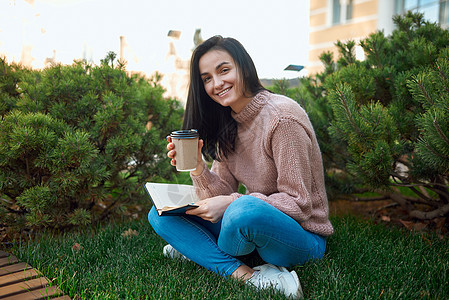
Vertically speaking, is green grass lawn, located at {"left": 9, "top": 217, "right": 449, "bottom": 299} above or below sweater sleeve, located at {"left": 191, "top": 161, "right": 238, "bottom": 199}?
below

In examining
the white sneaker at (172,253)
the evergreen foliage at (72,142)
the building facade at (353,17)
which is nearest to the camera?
the white sneaker at (172,253)

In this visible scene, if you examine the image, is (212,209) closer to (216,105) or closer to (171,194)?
(171,194)

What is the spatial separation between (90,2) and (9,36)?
11.8 feet

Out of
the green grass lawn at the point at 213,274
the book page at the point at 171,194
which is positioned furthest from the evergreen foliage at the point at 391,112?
the book page at the point at 171,194

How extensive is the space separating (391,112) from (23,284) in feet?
7.15

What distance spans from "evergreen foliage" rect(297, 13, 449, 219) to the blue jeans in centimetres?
63

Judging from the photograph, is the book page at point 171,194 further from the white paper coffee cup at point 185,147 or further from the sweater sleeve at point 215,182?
the white paper coffee cup at point 185,147

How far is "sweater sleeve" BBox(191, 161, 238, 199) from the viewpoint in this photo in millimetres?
1988

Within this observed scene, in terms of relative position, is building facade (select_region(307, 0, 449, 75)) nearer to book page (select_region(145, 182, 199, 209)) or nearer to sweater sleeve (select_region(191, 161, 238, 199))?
sweater sleeve (select_region(191, 161, 238, 199))

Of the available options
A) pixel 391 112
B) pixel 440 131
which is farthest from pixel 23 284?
pixel 391 112

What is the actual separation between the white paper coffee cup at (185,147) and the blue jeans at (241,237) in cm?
30

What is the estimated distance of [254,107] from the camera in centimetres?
188

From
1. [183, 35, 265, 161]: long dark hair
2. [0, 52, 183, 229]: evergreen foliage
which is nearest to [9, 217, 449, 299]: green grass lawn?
[0, 52, 183, 229]: evergreen foliage

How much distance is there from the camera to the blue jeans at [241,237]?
152 centimetres
